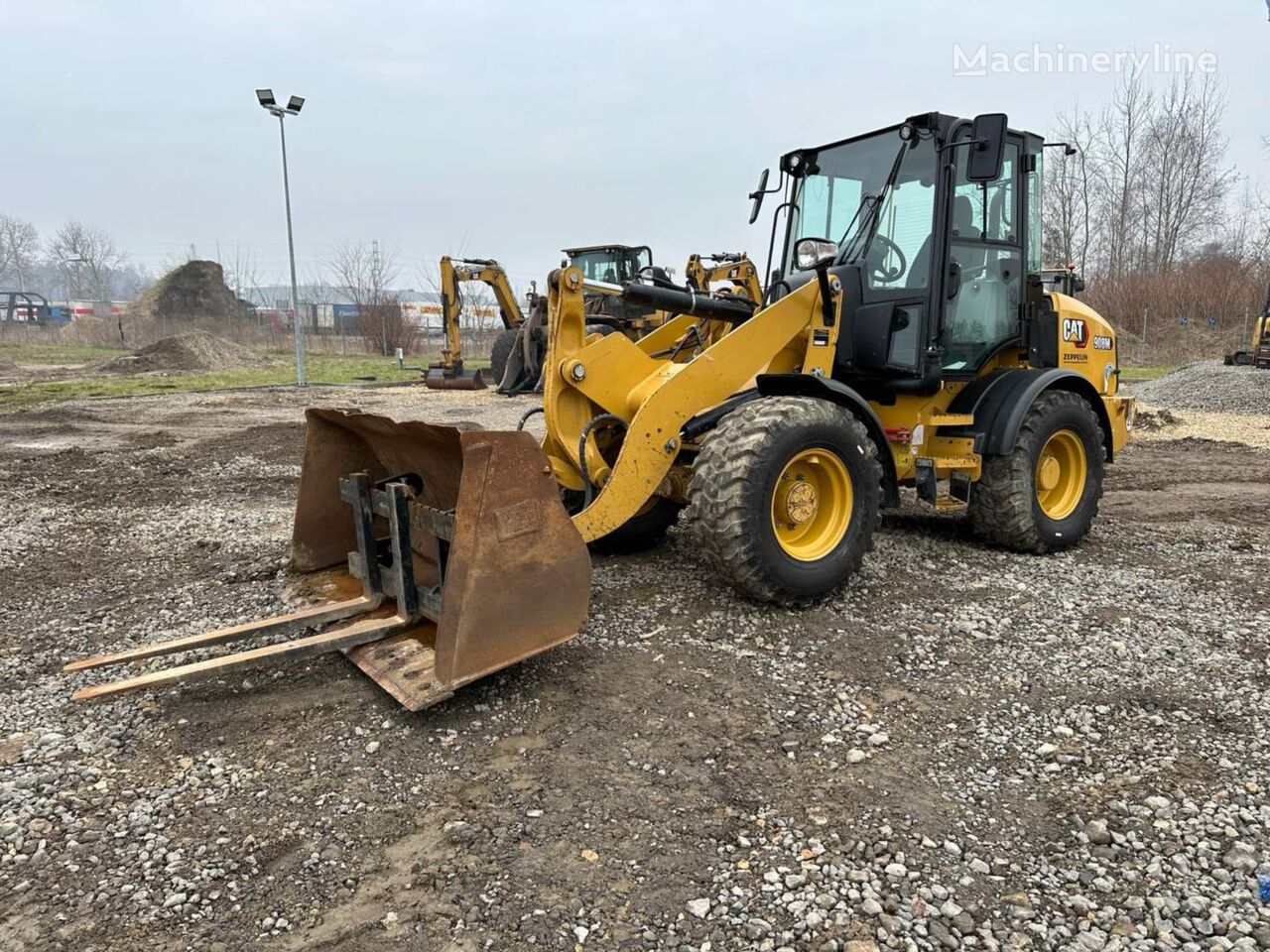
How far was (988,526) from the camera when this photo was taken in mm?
5535

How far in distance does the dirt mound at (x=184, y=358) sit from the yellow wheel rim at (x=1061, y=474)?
25.4 m

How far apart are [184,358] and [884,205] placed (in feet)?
85.5

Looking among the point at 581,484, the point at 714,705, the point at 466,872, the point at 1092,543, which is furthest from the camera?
the point at 1092,543

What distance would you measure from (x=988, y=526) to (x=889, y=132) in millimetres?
2614

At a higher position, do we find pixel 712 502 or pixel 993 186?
pixel 993 186

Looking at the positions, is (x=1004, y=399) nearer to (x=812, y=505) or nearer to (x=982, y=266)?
(x=982, y=266)

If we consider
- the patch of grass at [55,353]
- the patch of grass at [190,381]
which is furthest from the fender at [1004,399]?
the patch of grass at [55,353]

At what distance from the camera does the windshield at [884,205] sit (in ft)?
16.7

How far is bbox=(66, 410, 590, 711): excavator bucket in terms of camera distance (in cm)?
312

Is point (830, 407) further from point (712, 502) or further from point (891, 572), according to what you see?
point (891, 572)

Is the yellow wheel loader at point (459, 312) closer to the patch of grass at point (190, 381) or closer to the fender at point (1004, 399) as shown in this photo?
the patch of grass at point (190, 381)

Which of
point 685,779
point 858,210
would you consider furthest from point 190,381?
point 685,779

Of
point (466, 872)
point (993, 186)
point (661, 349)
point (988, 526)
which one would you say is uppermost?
point (993, 186)

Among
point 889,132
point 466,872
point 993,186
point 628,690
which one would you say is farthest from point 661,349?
point 466,872
